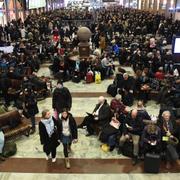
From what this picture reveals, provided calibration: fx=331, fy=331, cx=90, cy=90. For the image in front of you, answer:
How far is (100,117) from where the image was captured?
8617 mm

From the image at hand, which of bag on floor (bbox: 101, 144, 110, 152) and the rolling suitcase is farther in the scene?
bag on floor (bbox: 101, 144, 110, 152)

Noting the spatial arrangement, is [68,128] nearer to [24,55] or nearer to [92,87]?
[92,87]

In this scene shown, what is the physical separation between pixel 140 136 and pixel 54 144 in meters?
2.02

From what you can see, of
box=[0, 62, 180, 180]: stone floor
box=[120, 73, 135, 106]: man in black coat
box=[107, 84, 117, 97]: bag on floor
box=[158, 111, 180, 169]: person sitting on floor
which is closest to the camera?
box=[0, 62, 180, 180]: stone floor

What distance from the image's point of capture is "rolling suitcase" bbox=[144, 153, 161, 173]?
7193 mm

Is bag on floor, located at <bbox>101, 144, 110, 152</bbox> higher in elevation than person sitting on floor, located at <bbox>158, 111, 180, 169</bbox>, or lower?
lower

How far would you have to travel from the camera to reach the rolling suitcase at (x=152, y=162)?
23.6ft

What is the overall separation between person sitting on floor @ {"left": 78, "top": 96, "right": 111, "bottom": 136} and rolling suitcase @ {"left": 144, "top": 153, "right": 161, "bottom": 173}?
1696 millimetres

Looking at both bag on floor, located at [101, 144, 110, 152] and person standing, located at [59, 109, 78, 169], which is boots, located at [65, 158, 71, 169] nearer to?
person standing, located at [59, 109, 78, 169]

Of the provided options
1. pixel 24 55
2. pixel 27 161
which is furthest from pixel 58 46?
pixel 27 161

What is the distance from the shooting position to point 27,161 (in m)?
7.79

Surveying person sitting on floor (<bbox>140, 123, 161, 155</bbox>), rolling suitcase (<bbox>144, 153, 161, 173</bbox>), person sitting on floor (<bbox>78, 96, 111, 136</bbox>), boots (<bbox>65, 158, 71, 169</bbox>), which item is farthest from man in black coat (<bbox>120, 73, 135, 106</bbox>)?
boots (<bbox>65, 158, 71, 169</bbox>)

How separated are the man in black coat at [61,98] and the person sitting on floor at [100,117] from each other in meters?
0.77

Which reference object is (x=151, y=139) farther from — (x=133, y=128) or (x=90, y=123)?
(x=90, y=123)
